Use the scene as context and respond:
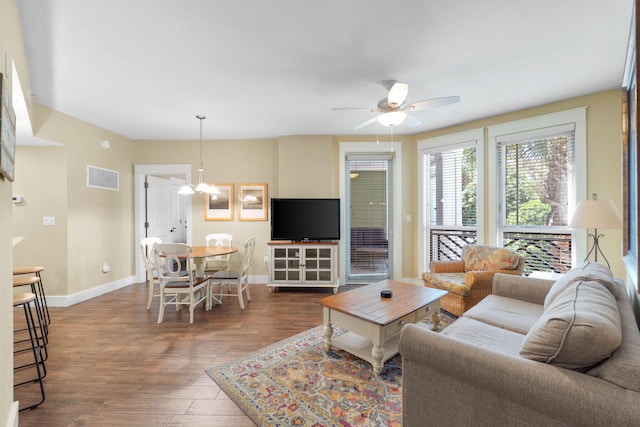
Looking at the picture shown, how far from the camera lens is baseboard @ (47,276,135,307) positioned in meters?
3.59

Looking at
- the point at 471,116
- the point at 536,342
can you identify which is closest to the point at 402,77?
the point at 471,116

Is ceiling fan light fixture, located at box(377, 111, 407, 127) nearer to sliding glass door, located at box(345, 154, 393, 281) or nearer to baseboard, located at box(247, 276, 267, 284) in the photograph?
sliding glass door, located at box(345, 154, 393, 281)

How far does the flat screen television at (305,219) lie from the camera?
436cm

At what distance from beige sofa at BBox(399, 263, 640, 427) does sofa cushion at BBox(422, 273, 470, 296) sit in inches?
58.0

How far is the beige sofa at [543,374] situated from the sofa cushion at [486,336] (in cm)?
46

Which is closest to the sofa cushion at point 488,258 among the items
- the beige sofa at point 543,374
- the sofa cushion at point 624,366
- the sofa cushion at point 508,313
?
the sofa cushion at point 508,313

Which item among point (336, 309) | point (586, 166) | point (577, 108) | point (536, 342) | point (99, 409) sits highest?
point (577, 108)

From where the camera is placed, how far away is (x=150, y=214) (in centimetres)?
492

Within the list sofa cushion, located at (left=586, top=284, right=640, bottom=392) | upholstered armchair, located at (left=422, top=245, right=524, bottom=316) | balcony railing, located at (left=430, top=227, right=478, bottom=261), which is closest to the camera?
sofa cushion, located at (left=586, top=284, right=640, bottom=392)

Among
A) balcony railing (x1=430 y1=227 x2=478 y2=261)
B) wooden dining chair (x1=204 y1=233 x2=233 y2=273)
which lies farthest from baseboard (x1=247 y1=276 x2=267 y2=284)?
balcony railing (x1=430 y1=227 x2=478 y2=261)

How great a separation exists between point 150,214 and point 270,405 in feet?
14.5

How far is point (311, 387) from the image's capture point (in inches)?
75.6

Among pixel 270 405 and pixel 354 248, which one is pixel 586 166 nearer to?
pixel 354 248

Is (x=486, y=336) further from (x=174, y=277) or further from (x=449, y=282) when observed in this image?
(x=174, y=277)
